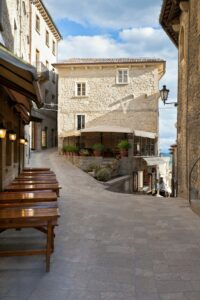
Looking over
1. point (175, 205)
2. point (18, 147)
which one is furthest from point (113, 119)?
point (175, 205)

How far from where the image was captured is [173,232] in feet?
20.9

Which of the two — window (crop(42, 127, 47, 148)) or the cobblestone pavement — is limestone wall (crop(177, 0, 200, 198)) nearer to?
the cobblestone pavement

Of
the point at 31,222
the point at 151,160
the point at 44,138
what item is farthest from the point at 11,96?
the point at 44,138

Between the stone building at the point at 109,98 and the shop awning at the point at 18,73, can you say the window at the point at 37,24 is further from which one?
the shop awning at the point at 18,73

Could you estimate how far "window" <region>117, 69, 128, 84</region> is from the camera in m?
26.7

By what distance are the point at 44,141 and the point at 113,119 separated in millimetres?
7687

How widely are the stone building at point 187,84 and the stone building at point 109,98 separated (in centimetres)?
1241

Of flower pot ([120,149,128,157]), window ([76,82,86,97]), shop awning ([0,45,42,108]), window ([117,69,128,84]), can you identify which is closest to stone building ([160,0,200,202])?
shop awning ([0,45,42,108])

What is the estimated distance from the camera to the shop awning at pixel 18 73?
3668mm

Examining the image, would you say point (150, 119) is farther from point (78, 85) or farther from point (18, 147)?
point (18, 147)

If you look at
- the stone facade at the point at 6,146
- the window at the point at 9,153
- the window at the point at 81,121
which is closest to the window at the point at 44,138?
the window at the point at 81,121

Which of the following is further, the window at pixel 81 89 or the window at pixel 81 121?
the window at pixel 81 121

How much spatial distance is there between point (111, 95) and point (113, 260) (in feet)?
75.5

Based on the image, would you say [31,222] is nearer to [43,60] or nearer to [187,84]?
[187,84]
